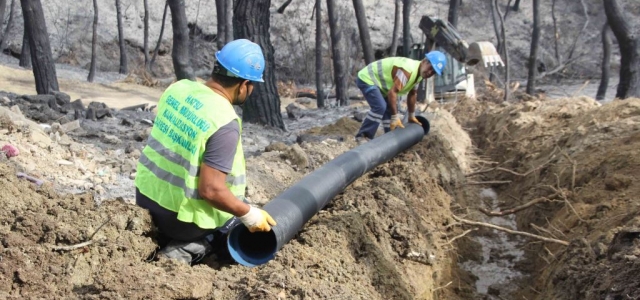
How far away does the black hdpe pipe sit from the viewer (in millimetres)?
3453

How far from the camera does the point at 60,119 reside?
25.6 feet

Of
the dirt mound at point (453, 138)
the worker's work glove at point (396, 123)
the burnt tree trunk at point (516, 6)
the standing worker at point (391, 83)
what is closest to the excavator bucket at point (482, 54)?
the dirt mound at point (453, 138)

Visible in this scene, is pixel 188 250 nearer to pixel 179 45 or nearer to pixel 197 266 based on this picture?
pixel 197 266

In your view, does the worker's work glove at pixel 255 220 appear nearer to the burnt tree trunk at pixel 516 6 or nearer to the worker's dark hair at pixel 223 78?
the worker's dark hair at pixel 223 78

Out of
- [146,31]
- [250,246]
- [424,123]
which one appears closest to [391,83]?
[424,123]

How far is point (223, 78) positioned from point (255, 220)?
80 cm

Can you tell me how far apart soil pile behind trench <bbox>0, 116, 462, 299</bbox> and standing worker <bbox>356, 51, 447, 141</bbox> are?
9.07 feet

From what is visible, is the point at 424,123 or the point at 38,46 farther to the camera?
the point at 38,46

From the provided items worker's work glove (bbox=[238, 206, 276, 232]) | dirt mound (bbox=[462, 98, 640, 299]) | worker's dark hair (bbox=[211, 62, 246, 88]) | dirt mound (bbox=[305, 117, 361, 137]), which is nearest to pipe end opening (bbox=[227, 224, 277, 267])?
worker's work glove (bbox=[238, 206, 276, 232])

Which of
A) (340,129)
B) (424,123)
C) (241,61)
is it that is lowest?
(340,129)

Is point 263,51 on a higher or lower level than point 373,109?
higher

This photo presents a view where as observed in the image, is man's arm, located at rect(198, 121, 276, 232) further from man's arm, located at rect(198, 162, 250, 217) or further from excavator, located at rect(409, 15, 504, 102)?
excavator, located at rect(409, 15, 504, 102)

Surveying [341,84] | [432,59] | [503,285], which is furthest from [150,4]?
[503,285]

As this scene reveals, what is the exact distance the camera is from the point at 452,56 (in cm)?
1236
